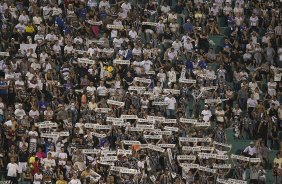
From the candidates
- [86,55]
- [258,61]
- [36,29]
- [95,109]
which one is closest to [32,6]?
[36,29]

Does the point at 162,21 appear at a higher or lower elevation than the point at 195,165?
higher

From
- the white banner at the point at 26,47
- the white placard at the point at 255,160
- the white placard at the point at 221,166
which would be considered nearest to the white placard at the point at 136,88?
the white banner at the point at 26,47

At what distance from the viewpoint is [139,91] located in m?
35.9

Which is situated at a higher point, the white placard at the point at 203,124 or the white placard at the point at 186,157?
the white placard at the point at 203,124

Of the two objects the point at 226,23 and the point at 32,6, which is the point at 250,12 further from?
the point at 32,6

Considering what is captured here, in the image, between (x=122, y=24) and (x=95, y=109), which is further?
(x=122, y=24)

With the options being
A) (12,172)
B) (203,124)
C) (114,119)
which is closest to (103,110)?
(114,119)

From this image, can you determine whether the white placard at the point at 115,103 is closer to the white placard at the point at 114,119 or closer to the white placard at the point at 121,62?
the white placard at the point at 114,119

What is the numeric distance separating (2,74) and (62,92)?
255 cm

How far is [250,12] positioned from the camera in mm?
41625

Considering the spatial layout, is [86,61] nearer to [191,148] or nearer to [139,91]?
[139,91]

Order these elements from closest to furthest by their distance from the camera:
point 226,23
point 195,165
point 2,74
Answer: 1. point 195,165
2. point 2,74
3. point 226,23

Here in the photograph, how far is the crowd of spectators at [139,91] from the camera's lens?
33.0 metres

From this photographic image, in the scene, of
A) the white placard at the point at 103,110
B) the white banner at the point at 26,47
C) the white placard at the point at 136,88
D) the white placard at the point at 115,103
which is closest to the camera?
the white placard at the point at 103,110
